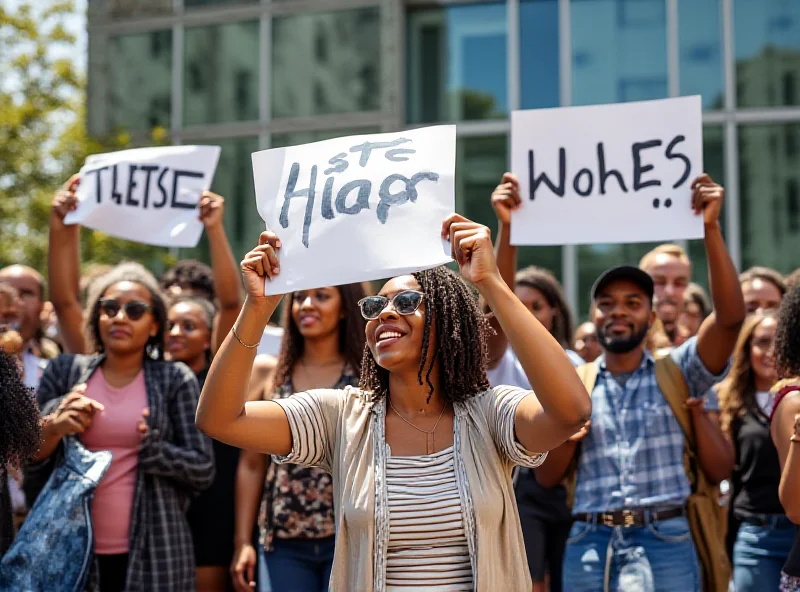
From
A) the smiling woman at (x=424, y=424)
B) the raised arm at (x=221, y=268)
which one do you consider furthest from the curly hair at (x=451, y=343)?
the raised arm at (x=221, y=268)

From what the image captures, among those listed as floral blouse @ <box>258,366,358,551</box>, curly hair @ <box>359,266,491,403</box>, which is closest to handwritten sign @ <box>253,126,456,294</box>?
curly hair @ <box>359,266,491,403</box>

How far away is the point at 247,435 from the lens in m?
3.03

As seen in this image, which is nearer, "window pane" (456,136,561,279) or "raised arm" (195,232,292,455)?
"raised arm" (195,232,292,455)

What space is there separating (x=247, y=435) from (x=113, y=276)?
237 centimetres

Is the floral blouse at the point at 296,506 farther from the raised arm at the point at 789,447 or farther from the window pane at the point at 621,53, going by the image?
the window pane at the point at 621,53

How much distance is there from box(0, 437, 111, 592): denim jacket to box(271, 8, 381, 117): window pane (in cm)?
974

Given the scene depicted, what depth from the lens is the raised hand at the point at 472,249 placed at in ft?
9.45

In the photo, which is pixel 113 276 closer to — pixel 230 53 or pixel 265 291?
pixel 265 291

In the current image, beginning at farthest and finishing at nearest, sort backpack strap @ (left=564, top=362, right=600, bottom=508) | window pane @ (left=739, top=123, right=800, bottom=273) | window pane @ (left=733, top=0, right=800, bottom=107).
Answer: window pane @ (left=733, top=0, right=800, bottom=107) < window pane @ (left=739, top=123, right=800, bottom=273) < backpack strap @ (left=564, top=362, right=600, bottom=508)

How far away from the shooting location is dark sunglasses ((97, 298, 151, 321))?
16.0 feet

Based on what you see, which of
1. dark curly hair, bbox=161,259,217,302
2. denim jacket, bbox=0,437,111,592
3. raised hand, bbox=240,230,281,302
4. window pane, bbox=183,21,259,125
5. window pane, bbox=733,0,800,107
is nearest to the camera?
raised hand, bbox=240,230,281,302

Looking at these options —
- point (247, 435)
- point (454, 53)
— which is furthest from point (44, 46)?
point (247, 435)

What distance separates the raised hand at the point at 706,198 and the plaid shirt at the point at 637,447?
1.91 feet

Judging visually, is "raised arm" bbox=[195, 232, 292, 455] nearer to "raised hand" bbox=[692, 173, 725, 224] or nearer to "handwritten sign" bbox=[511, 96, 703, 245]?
"handwritten sign" bbox=[511, 96, 703, 245]
